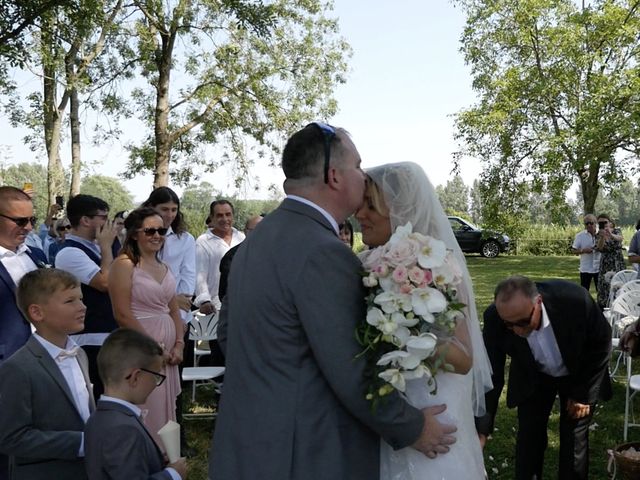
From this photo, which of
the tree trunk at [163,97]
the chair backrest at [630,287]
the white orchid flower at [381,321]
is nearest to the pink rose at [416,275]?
the white orchid flower at [381,321]

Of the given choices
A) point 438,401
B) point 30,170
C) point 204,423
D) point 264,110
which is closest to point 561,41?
point 264,110

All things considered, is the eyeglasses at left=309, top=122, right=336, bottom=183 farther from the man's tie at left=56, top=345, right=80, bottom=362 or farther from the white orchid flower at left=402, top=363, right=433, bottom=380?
the man's tie at left=56, top=345, right=80, bottom=362

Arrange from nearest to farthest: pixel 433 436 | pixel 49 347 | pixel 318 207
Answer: pixel 318 207 < pixel 433 436 < pixel 49 347

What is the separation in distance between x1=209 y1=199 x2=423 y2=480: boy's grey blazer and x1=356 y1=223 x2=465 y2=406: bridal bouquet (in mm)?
56

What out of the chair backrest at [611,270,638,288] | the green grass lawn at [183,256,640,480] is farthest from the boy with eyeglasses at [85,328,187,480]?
the chair backrest at [611,270,638,288]

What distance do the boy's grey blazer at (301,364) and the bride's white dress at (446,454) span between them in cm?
39

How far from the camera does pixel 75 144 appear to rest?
20375mm

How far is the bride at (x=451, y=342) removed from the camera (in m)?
2.54

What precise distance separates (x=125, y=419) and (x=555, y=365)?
3.06 metres

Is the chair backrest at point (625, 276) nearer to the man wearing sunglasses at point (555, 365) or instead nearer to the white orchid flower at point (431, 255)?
the man wearing sunglasses at point (555, 365)

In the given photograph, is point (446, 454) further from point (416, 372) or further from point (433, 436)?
point (416, 372)

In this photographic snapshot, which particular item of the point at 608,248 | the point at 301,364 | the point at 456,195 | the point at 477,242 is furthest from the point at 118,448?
the point at 456,195

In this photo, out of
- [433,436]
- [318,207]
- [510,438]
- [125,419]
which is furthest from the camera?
[510,438]

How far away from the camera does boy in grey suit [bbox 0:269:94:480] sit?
2855mm
